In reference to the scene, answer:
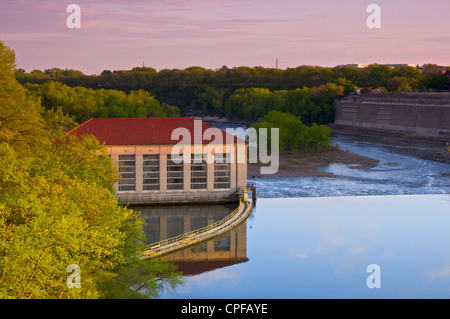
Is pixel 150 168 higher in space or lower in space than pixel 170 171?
higher

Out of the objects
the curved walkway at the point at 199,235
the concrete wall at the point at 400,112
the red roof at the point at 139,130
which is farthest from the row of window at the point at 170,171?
the concrete wall at the point at 400,112

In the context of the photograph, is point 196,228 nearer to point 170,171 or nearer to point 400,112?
point 170,171

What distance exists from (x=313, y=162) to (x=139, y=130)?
124 feet

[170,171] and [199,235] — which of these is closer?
[199,235]

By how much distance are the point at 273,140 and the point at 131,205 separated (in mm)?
44766

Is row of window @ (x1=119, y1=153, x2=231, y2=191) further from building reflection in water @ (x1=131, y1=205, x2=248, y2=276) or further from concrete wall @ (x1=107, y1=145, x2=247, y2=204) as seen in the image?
building reflection in water @ (x1=131, y1=205, x2=248, y2=276)

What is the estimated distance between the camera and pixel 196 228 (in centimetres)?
4272

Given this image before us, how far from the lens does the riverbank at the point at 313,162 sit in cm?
7288

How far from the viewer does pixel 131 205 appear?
50.0 meters

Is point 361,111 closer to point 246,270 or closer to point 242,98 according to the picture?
point 242,98

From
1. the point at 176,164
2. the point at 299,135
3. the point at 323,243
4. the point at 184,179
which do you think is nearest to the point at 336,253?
→ the point at 323,243

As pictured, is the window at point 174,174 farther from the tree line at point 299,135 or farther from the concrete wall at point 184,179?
the tree line at point 299,135
